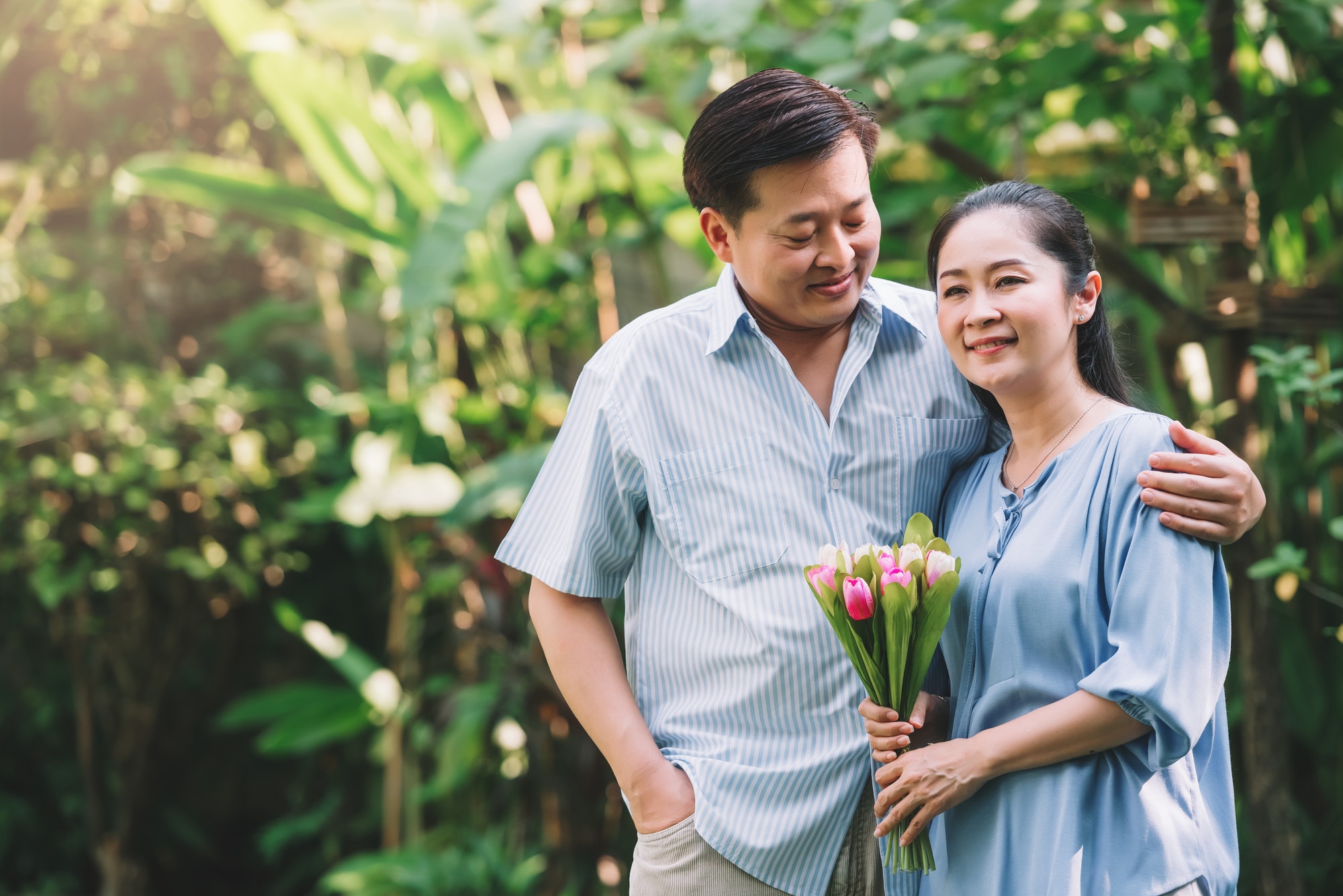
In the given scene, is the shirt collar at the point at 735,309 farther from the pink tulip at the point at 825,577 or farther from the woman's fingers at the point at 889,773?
the woman's fingers at the point at 889,773

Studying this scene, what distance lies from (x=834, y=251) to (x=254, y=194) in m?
2.41

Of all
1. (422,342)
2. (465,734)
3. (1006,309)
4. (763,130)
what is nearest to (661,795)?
(1006,309)

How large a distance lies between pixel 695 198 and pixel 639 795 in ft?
2.66

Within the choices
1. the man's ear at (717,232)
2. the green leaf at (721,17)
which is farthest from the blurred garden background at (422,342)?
the man's ear at (717,232)

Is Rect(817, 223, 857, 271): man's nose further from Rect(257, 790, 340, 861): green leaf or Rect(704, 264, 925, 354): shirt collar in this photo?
Rect(257, 790, 340, 861): green leaf

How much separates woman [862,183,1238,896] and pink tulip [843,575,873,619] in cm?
14

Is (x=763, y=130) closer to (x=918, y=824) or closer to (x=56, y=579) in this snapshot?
(x=918, y=824)

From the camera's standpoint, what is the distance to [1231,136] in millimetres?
2203

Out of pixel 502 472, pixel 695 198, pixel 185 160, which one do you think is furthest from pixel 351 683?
pixel 695 198

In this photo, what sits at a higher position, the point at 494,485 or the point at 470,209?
the point at 470,209

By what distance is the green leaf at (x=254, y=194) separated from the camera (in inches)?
130

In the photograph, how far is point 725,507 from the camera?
153 cm

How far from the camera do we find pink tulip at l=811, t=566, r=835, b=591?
52.5 inches

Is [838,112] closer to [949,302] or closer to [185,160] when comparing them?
[949,302]
